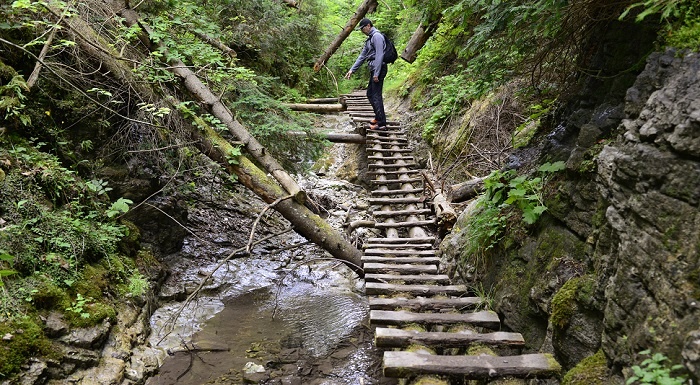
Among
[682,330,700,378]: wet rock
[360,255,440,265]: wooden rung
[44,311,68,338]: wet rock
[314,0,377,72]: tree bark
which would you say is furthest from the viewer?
[314,0,377,72]: tree bark

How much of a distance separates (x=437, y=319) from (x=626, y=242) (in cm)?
188

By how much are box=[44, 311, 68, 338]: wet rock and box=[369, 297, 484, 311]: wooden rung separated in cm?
303

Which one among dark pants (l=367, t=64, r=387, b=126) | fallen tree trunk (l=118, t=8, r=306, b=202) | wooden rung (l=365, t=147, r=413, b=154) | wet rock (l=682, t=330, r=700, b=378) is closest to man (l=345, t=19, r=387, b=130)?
dark pants (l=367, t=64, r=387, b=126)

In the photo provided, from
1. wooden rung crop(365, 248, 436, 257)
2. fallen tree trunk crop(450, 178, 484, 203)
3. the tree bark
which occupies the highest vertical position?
the tree bark

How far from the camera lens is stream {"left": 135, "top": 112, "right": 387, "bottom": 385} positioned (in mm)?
4656

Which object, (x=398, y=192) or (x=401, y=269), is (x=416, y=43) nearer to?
(x=398, y=192)

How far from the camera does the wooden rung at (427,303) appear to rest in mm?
4230

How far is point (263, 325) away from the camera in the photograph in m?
5.69

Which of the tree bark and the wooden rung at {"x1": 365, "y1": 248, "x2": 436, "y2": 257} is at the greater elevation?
the tree bark

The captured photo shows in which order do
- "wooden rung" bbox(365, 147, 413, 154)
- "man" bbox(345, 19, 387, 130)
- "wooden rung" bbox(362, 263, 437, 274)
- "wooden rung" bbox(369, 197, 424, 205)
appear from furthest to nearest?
"wooden rung" bbox(365, 147, 413, 154)
"man" bbox(345, 19, 387, 130)
"wooden rung" bbox(369, 197, 424, 205)
"wooden rung" bbox(362, 263, 437, 274)

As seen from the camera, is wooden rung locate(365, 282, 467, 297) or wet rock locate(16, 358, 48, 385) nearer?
wet rock locate(16, 358, 48, 385)

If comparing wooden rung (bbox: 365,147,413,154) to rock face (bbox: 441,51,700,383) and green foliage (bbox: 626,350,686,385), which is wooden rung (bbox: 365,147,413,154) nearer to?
rock face (bbox: 441,51,700,383)

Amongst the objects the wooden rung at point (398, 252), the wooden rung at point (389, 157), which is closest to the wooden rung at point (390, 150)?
the wooden rung at point (389, 157)

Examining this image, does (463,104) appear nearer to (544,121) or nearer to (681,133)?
(544,121)
